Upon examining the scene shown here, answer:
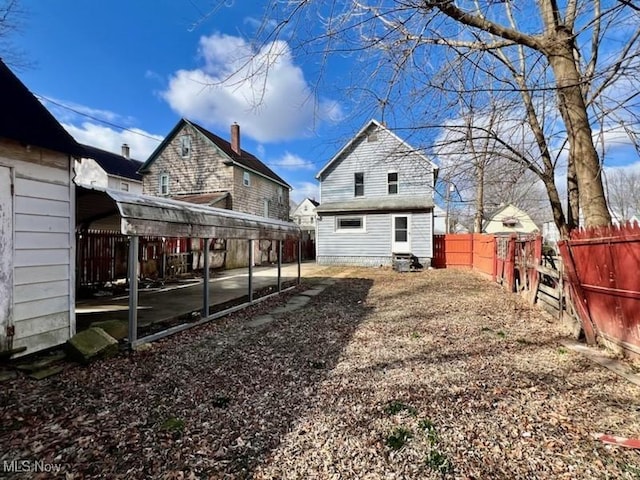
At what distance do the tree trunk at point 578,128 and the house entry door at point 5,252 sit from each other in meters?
6.88

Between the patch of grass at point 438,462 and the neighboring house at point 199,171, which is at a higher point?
the neighboring house at point 199,171

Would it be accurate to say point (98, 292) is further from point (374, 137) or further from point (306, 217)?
point (306, 217)

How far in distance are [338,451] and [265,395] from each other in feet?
3.84

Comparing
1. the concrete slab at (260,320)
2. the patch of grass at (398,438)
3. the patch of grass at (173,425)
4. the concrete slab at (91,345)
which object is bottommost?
the concrete slab at (260,320)

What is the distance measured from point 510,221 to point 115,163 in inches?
1468

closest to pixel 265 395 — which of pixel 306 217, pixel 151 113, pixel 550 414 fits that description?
pixel 550 414

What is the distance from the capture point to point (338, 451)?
7.83 ft

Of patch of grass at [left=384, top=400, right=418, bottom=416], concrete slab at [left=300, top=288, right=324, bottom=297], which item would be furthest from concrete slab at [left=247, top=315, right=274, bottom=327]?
patch of grass at [left=384, top=400, right=418, bottom=416]

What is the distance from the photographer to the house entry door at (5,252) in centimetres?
366

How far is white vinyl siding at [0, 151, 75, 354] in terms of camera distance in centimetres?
387

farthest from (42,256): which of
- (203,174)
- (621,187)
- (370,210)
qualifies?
(621,187)

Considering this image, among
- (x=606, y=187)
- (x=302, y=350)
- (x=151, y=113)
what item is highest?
(x=151, y=113)

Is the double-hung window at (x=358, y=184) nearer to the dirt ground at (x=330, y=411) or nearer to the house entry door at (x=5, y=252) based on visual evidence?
the dirt ground at (x=330, y=411)

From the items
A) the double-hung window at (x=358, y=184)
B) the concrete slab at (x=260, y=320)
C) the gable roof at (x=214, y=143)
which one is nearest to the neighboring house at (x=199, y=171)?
the gable roof at (x=214, y=143)
